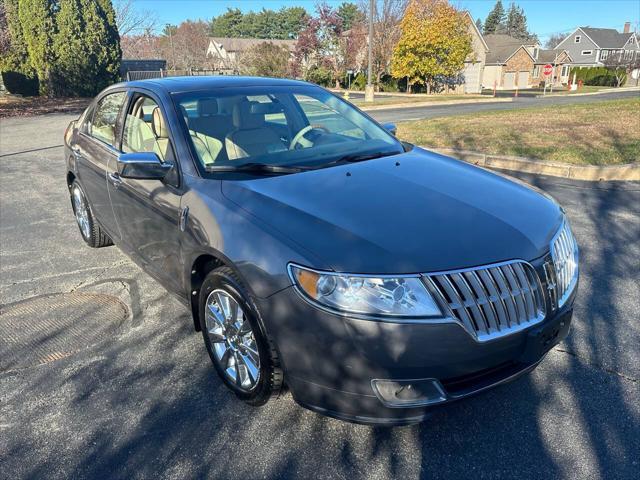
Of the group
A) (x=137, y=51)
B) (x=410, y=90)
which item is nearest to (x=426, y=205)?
(x=410, y=90)

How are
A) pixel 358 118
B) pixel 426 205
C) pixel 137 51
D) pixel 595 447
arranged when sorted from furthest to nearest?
pixel 137 51 < pixel 358 118 < pixel 426 205 < pixel 595 447

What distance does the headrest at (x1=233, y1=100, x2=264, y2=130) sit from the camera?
3447 mm

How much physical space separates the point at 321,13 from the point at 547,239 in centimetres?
4531

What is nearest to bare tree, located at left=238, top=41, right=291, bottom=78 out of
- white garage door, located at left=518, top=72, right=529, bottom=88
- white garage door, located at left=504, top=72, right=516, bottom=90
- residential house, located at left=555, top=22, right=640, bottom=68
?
white garage door, located at left=504, top=72, right=516, bottom=90

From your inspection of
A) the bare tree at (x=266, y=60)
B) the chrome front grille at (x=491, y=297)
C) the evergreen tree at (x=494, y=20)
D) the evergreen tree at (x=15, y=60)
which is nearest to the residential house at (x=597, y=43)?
the evergreen tree at (x=494, y=20)

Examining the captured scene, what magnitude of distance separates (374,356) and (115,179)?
8.91ft

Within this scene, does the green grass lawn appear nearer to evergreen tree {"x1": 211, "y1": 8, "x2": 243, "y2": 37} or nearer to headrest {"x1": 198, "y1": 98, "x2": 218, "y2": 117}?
headrest {"x1": 198, "y1": 98, "x2": 218, "y2": 117}

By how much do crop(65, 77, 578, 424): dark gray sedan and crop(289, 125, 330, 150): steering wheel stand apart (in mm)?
15

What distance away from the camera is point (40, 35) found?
2717 centimetres

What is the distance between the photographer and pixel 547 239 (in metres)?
2.50

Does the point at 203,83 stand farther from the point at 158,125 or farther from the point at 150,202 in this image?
the point at 150,202

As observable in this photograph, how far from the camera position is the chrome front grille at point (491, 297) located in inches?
81.9

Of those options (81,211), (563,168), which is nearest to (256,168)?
(81,211)

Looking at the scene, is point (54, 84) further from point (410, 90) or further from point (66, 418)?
point (66, 418)
